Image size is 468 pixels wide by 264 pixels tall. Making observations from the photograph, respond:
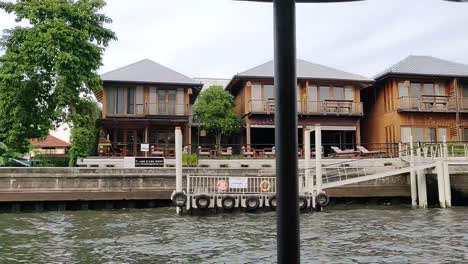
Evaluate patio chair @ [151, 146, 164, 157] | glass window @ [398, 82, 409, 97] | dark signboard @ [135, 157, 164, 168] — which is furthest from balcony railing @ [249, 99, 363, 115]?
dark signboard @ [135, 157, 164, 168]

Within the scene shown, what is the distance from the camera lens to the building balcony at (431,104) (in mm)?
30609

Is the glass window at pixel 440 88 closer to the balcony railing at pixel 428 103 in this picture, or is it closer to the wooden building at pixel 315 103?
the balcony railing at pixel 428 103

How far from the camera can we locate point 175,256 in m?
9.63

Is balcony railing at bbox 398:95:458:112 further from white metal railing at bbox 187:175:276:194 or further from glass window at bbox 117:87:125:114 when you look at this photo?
glass window at bbox 117:87:125:114

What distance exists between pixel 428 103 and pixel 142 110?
19.2 meters

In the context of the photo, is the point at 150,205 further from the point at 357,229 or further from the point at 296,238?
the point at 296,238

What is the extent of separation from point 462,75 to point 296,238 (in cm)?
3402

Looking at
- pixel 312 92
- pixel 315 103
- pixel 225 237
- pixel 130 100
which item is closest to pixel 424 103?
pixel 315 103

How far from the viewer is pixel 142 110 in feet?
99.2

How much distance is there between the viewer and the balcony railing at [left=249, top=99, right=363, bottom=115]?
30.7m

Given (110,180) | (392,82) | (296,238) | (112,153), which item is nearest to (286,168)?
(296,238)

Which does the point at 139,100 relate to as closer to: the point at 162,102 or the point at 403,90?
the point at 162,102

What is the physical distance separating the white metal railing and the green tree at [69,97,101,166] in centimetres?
765

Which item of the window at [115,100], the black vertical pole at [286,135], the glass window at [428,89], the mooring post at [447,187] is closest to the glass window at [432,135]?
the glass window at [428,89]
